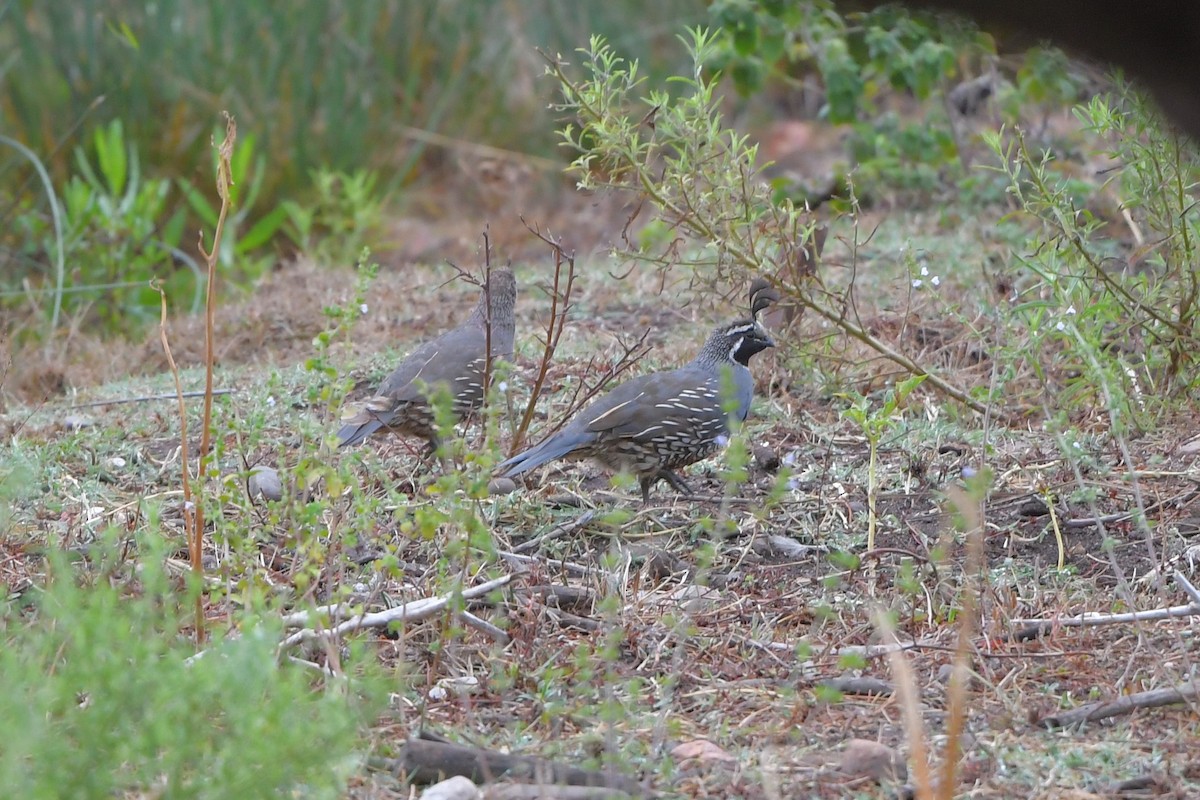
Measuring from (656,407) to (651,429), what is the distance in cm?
13

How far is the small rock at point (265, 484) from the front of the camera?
4344 mm

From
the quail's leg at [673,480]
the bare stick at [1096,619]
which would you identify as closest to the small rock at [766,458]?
the quail's leg at [673,480]

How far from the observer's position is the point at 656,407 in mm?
4574

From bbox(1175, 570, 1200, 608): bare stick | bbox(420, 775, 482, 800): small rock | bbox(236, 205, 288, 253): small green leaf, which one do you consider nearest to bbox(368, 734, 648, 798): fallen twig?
bbox(420, 775, 482, 800): small rock

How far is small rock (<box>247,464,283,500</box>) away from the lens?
14.3 feet

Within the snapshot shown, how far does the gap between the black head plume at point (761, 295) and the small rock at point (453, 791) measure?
255 cm

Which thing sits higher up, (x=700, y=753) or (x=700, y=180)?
(x=700, y=180)

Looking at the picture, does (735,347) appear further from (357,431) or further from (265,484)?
(265,484)

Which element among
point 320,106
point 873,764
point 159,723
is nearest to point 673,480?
point 873,764

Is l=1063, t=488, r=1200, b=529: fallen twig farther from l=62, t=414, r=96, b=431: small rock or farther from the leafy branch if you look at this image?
l=62, t=414, r=96, b=431: small rock

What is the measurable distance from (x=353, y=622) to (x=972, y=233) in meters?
5.07

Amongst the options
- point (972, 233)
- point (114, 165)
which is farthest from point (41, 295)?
point (972, 233)

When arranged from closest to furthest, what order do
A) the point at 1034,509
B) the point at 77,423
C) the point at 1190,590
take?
the point at 1190,590 < the point at 1034,509 < the point at 77,423

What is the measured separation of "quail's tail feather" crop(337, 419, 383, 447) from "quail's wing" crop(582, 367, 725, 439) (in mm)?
735
